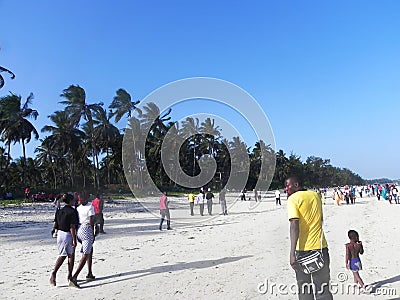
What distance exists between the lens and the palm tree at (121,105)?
49781mm

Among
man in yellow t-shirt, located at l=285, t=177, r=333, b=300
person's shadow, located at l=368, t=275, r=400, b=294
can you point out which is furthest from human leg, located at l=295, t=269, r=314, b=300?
person's shadow, located at l=368, t=275, r=400, b=294

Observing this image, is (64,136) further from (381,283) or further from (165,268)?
(381,283)

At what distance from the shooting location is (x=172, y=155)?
41031mm

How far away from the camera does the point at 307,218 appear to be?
13.1 ft

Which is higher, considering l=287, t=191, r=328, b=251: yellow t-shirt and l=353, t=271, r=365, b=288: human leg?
l=287, t=191, r=328, b=251: yellow t-shirt

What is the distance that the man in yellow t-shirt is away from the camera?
3924mm

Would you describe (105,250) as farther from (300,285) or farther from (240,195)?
(240,195)

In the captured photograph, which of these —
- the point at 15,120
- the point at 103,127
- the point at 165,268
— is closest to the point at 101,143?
the point at 103,127

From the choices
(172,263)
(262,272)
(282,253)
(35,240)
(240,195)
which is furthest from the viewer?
(240,195)

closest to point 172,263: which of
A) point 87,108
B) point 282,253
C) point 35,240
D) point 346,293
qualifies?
point 282,253

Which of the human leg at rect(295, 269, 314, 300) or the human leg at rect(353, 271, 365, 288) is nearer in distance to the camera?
the human leg at rect(295, 269, 314, 300)

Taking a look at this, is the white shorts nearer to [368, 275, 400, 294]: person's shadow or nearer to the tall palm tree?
[368, 275, 400, 294]: person's shadow

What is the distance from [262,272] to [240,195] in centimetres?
3362

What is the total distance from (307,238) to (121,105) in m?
47.9
